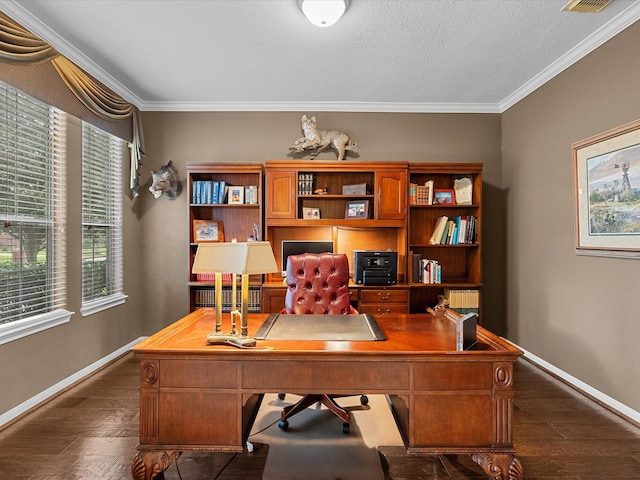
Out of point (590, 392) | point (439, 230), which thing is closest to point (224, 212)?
point (439, 230)

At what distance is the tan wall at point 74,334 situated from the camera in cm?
247

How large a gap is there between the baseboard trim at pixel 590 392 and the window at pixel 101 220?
4174 mm

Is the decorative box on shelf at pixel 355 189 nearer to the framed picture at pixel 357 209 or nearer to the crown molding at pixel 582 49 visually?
the framed picture at pixel 357 209

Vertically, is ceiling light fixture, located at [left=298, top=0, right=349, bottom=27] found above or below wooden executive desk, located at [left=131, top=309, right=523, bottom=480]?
above

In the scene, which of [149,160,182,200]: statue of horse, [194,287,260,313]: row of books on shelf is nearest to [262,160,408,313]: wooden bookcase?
[194,287,260,313]: row of books on shelf

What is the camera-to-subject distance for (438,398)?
5.37 feet

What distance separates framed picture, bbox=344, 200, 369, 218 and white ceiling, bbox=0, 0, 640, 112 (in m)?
1.14

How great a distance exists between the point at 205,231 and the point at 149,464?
8.48 feet

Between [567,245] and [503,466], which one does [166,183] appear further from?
[567,245]

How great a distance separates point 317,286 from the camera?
9.09 feet

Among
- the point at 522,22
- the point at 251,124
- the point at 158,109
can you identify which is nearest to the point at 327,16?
the point at 522,22

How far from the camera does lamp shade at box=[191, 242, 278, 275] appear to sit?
5.36ft

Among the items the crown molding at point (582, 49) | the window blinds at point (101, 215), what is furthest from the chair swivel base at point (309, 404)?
the crown molding at point (582, 49)

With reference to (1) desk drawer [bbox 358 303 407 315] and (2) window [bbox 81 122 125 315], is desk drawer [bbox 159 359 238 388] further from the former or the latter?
(1) desk drawer [bbox 358 303 407 315]
